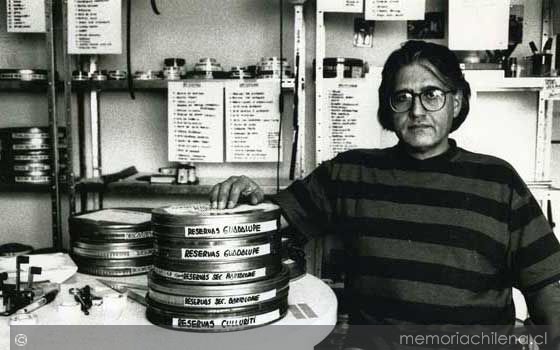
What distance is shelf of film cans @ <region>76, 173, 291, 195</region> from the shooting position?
2461 mm

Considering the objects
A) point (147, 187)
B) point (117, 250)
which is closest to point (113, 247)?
point (117, 250)

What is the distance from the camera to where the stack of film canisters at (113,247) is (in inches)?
64.6

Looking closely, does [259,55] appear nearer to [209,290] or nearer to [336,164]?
[336,164]

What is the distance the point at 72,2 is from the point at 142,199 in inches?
36.7

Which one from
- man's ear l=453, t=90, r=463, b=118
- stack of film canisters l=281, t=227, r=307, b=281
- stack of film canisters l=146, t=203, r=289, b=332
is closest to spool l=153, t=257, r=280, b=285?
stack of film canisters l=146, t=203, r=289, b=332

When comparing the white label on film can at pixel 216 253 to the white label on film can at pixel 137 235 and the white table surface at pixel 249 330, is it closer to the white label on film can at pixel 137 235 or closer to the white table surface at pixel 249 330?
the white table surface at pixel 249 330

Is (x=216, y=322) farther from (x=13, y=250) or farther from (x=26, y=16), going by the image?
(x=26, y=16)

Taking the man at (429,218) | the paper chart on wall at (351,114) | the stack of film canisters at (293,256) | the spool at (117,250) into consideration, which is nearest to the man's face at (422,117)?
the man at (429,218)

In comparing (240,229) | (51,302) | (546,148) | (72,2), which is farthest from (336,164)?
(72,2)

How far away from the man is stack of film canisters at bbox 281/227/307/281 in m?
0.05

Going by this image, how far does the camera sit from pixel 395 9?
2285 mm

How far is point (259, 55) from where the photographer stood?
2.66m

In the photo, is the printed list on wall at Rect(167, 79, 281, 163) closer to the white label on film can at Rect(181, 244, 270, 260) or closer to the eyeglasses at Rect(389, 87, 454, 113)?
the eyeglasses at Rect(389, 87, 454, 113)

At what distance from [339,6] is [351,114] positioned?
0.43 meters
